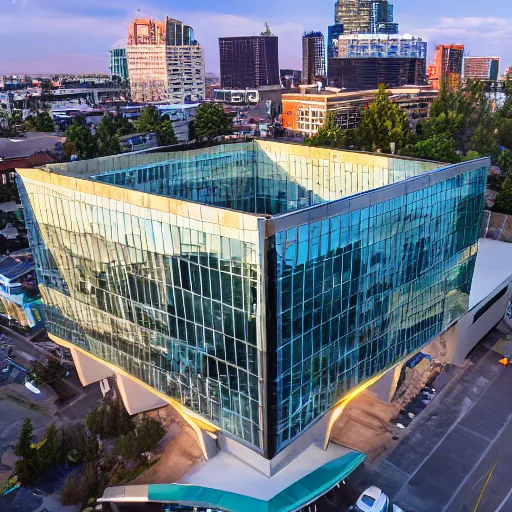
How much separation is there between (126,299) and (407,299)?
17.2m

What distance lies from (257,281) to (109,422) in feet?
64.4

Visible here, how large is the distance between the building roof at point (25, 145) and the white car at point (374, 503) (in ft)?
270

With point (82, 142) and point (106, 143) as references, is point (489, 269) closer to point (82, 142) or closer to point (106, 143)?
point (106, 143)

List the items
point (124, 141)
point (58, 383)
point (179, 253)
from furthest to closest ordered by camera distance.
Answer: point (124, 141) < point (58, 383) < point (179, 253)

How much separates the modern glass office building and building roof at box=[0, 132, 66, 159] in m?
61.1

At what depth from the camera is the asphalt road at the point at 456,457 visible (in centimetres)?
3172

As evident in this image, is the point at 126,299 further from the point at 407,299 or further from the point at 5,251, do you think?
the point at 5,251

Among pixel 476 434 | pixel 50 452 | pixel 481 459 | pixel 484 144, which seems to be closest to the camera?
pixel 50 452

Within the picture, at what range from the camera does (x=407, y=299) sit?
3384 cm

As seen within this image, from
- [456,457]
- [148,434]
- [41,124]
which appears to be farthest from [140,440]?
[41,124]

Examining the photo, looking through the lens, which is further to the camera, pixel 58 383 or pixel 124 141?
pixel 124 141

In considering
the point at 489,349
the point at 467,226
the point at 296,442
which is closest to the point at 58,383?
the point at 296,442

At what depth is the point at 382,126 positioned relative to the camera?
307 feet

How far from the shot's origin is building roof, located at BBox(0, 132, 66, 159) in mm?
93812
